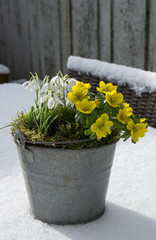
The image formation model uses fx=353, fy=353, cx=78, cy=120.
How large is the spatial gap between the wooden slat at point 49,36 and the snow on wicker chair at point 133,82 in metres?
1.91

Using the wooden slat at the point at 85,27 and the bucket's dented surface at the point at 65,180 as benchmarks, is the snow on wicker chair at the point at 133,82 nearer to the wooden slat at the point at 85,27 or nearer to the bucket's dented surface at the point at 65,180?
the bucket's dented surface at the point at 65,180

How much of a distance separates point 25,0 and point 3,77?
3.38 ft

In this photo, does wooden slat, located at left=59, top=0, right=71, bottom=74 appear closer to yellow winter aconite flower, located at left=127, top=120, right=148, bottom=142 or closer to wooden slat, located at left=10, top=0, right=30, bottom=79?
wooden slat, located at left=10, top=0, right=30, bottom=79

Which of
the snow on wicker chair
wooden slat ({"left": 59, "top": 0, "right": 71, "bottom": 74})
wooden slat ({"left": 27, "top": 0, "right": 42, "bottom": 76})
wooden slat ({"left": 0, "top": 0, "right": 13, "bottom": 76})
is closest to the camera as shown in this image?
the snow on wicker chair

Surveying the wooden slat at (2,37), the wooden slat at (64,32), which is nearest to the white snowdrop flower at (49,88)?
the wooden slat at (64,32)

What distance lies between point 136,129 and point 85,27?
2503 millimetres

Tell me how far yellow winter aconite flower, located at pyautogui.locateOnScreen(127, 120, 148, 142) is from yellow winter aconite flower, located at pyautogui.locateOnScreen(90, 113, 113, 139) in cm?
8

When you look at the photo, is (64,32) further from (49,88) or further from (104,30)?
(49,88)

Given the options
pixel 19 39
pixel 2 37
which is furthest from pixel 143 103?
pixel 2 37

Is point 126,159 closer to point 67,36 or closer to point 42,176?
point 42,176

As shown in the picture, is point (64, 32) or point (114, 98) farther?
point (64, 32)

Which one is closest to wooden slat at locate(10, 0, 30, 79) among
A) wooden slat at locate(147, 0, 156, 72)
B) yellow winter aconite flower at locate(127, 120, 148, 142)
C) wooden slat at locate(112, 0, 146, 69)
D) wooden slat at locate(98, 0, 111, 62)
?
wooden slat at locate(98, 0, 111, 62)

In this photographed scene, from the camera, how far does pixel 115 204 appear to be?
61.6 inches

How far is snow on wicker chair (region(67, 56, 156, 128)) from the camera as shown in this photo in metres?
2.01
